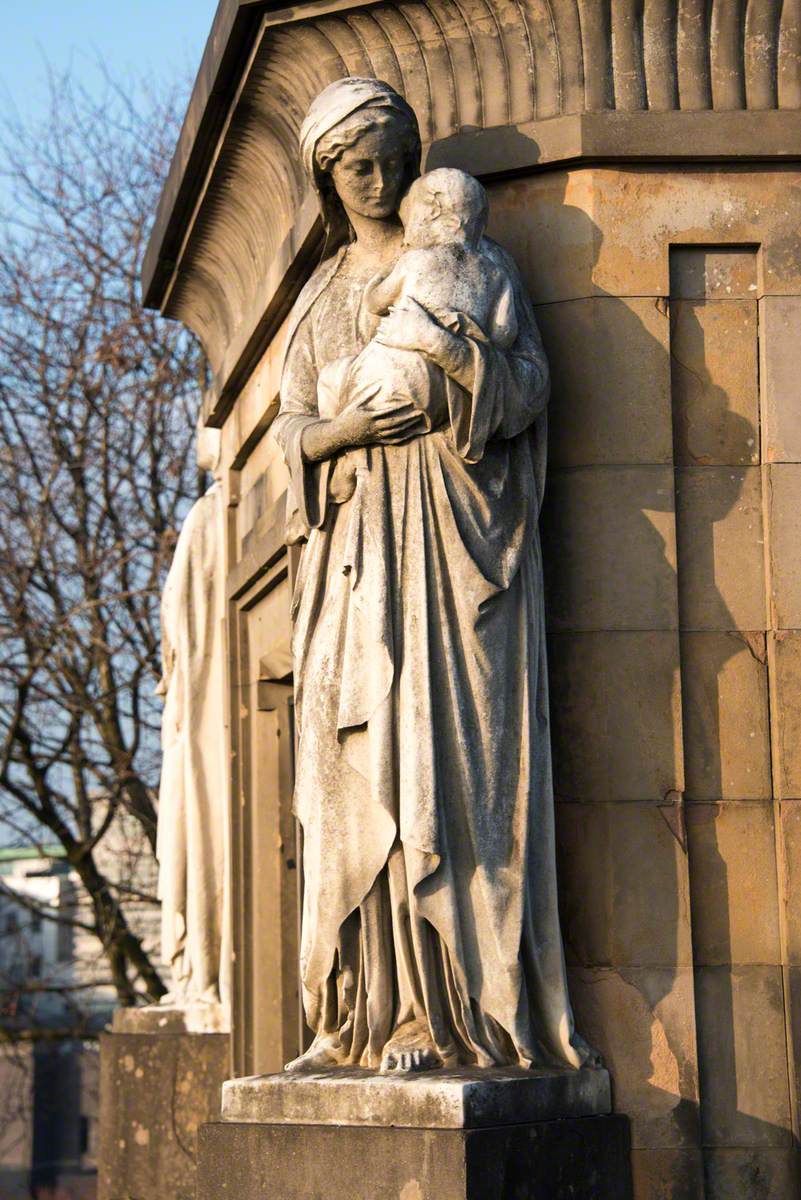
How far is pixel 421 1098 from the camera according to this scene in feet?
19.1

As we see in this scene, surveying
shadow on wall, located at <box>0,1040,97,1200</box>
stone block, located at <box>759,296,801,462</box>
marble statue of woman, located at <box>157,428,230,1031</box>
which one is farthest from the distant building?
stone block, located at <box>759,296,801,462</box>

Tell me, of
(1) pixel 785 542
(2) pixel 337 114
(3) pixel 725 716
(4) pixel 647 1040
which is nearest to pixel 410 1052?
(4) pixel 647 1040

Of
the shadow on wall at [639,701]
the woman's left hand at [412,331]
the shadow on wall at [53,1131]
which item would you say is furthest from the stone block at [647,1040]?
the shadow on wall at [53,1131]

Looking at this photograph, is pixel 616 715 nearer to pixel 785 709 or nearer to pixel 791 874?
pixel 785 709

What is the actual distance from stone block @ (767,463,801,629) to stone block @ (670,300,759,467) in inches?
4.8

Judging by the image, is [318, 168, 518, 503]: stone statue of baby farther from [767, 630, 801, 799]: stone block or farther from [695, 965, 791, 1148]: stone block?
[695, 965, 791, 1148]: stone block

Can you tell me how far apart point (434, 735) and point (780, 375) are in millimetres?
1712

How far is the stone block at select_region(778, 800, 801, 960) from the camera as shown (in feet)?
21.3

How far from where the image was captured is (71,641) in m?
20.1

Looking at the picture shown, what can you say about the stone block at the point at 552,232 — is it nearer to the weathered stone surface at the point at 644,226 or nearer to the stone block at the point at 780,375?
the weathered stone surface at the point at 644,226

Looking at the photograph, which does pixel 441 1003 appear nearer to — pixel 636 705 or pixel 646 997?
pixel 646 997

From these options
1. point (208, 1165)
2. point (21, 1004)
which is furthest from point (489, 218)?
point (21, 1004)

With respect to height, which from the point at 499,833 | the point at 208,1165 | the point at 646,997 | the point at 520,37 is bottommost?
the point at 208,1165

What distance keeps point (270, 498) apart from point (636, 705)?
3206 mm
